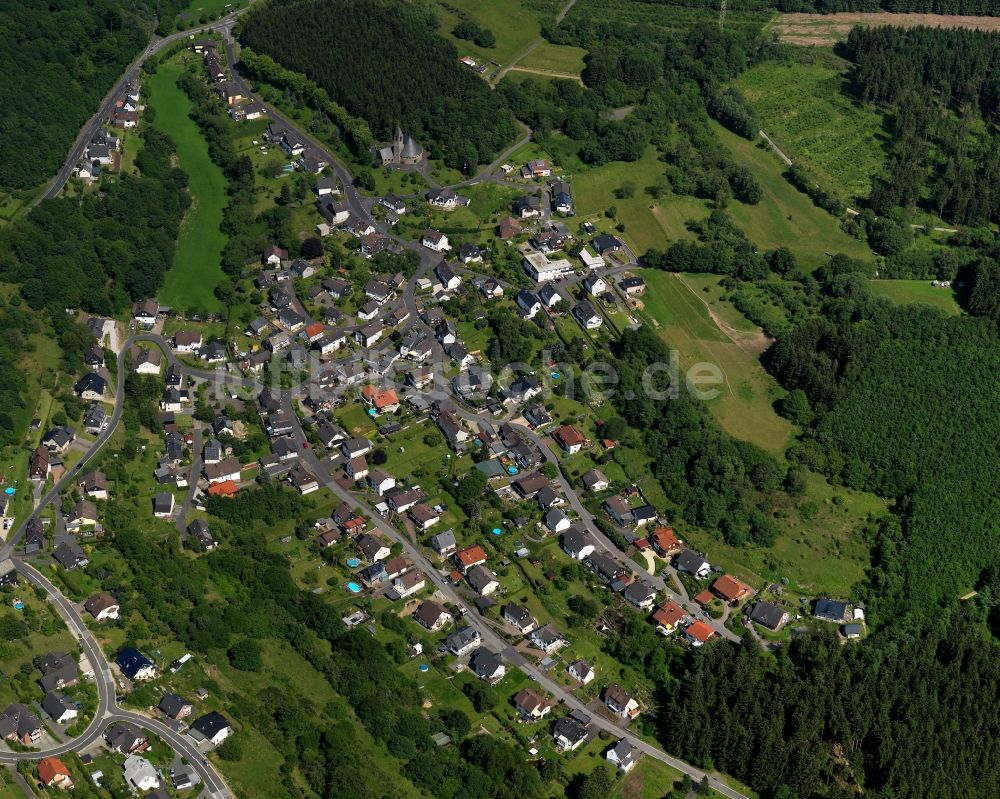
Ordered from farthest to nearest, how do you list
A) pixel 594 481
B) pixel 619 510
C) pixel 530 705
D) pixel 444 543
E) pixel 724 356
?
pixel 724 356
pixel 594 481
pixel 619 510
pixel 444 543
pixel 530 705

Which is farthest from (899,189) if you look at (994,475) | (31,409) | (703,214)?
(31,409)

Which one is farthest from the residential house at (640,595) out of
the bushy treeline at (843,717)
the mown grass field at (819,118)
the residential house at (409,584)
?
the mown grass field at (819,118)

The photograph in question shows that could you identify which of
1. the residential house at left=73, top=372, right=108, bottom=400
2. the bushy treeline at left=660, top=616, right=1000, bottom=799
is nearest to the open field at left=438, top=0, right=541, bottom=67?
the residential house at left=73, top=372, right=108, bottom=400

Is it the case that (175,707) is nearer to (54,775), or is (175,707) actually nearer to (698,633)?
(54,775)

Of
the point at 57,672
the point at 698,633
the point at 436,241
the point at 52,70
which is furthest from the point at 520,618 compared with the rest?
the point at 52,70

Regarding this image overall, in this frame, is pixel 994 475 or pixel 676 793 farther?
pixel 994 475

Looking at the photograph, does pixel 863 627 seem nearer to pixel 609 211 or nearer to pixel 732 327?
pixel 732 327

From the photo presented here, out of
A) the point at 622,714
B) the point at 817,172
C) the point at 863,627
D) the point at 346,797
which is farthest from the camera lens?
the point at 817,172

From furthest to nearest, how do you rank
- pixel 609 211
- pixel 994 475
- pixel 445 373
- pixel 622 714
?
pixel 609 211
pixel 445 373
pixel 994 475
pixel 622 714
